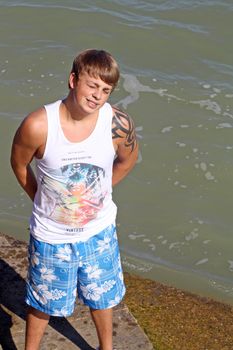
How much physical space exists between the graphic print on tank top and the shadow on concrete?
1.01 metres

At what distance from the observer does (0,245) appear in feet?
17.2

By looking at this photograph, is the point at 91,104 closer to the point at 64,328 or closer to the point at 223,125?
the point at 64,328

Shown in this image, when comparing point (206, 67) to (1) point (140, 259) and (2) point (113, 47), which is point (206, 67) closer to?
(2) point (113, 47)

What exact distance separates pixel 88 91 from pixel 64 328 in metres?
1.65

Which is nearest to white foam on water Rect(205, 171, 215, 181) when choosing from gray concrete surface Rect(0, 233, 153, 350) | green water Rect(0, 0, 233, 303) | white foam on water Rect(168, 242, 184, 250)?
green water Rect(0, 0, 233, 303)

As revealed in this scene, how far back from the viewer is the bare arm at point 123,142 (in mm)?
3580

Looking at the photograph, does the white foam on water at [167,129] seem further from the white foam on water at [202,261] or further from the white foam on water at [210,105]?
the white foam on water at [202,261]

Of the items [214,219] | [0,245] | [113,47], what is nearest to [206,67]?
[113,47]

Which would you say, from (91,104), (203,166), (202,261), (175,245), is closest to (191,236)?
(175,245)

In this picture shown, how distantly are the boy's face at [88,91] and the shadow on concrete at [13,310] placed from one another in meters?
1.55

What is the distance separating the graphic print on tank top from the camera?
3.53 metres

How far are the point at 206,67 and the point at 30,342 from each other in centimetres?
584

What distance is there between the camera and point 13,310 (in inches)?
180

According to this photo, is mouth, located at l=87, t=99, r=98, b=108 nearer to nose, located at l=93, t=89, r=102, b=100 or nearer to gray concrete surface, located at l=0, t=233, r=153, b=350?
nose, located at l=93, t=89, r=102, b=100
